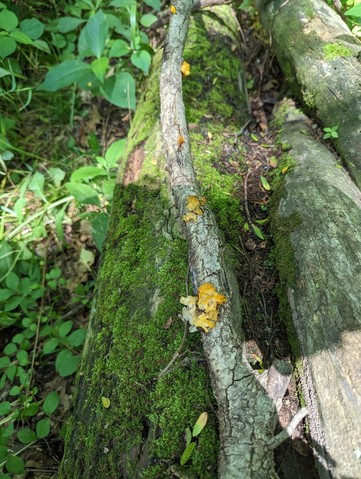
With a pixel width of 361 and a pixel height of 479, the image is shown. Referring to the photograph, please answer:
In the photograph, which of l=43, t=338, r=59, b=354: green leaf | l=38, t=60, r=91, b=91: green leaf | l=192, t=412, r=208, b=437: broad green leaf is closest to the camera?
l=192, t=412, r=208, b=437: broad green leaf

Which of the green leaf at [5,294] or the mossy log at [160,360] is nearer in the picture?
the mossy log at [160,360]

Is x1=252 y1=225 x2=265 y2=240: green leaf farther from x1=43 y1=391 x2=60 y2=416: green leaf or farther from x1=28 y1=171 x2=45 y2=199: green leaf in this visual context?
x1=28 y1=171 x2=45 y2=199: green leaf

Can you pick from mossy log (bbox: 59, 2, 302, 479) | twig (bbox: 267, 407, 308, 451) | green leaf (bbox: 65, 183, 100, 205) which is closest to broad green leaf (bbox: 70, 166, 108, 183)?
green leaf (bbox: 65, 183, 100, 205)

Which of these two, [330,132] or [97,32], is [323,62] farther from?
[97,32]

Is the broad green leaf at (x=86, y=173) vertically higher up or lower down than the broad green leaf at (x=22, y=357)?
higher up

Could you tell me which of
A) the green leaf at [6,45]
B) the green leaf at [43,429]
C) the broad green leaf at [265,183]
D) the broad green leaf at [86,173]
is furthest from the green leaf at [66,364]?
the green leaf at [6,45]

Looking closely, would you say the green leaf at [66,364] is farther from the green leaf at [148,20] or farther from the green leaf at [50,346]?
the green leaf at [148,20]

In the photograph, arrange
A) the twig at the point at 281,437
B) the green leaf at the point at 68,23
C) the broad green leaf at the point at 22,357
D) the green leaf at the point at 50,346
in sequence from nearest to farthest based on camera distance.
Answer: the twig at the point at 281,437 → the green leaf at the point at 50,346 → the broad green leaf at the point at 22,357 → the green leaf at the point at 68,23

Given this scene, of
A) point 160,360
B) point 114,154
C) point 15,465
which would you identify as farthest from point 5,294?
point 160,360
